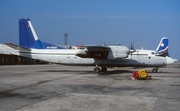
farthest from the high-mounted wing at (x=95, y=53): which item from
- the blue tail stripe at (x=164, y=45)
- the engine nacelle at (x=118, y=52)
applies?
the blue tail stripe at (x=164, y=45)

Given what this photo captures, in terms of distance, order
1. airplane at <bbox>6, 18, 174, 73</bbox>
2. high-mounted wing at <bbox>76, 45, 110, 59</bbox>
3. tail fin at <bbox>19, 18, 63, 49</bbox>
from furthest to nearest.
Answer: tail fin at <bbox>19, 18, 63, 49</bbox>, airplane at <bbox>6, 18, 174, 73</bbox>, high-mounted wing at <bbox>76, 45, 110, 59</bbox>

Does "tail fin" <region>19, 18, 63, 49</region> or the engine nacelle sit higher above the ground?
"tail fin" <region>19, 18, 63, 49</region>

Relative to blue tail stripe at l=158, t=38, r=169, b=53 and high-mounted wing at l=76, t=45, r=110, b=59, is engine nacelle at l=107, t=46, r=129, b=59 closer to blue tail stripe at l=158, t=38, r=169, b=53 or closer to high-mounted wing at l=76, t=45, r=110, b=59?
high-mounted wing at l=76, t=45, r=110, b=59

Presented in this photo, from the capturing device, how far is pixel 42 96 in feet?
36.7

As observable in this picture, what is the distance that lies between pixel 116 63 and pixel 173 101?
1805 cm

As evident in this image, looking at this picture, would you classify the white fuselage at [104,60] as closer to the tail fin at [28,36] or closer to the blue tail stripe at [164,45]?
the tail fin at [28,36]

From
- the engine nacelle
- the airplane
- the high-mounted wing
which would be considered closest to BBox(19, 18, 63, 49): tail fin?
the airplane

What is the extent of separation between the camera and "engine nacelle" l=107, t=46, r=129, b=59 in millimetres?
26688

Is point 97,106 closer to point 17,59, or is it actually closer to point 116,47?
point 116,47

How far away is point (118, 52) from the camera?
87.9 ft

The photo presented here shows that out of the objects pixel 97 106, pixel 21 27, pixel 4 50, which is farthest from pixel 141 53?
pixel 4 50

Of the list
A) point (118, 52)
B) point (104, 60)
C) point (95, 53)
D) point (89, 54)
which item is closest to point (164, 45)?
point (104, 60)

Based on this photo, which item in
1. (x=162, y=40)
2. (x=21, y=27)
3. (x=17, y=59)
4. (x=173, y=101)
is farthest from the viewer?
(x=17, y=59)

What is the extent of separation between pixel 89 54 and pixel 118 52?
11.6 feet
